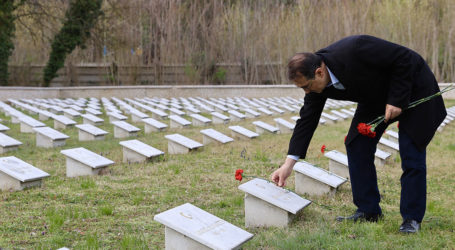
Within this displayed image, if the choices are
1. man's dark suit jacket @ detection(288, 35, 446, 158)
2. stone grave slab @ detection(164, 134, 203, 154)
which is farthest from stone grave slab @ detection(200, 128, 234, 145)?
man's dark suit jacket @ detection(288, 35, 446, 158)

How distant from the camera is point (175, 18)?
19.3m

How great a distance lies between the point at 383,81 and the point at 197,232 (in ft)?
4.76

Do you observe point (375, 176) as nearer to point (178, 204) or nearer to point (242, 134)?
point (178, 204)

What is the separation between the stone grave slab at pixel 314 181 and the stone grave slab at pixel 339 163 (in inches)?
26.3

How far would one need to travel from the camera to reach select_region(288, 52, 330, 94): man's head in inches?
107

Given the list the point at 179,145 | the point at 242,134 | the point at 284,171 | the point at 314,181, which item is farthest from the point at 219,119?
the point at 284,171

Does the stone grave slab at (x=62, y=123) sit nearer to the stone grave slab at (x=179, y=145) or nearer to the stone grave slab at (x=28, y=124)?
the stone grave slab at (x=28, y=124)

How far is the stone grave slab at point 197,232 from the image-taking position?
2.61m

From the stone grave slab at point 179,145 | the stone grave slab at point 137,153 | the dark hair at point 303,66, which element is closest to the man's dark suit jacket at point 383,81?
the dark hair at point 303,66

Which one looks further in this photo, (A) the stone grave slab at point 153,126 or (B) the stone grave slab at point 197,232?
(A) the stone grave slab at point 153,126

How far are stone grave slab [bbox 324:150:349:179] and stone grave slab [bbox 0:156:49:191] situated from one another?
9.41 ft

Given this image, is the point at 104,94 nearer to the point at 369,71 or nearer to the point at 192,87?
the point at 192,87

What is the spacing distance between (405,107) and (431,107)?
0.71 ft

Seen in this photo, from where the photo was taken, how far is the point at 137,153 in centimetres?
604
